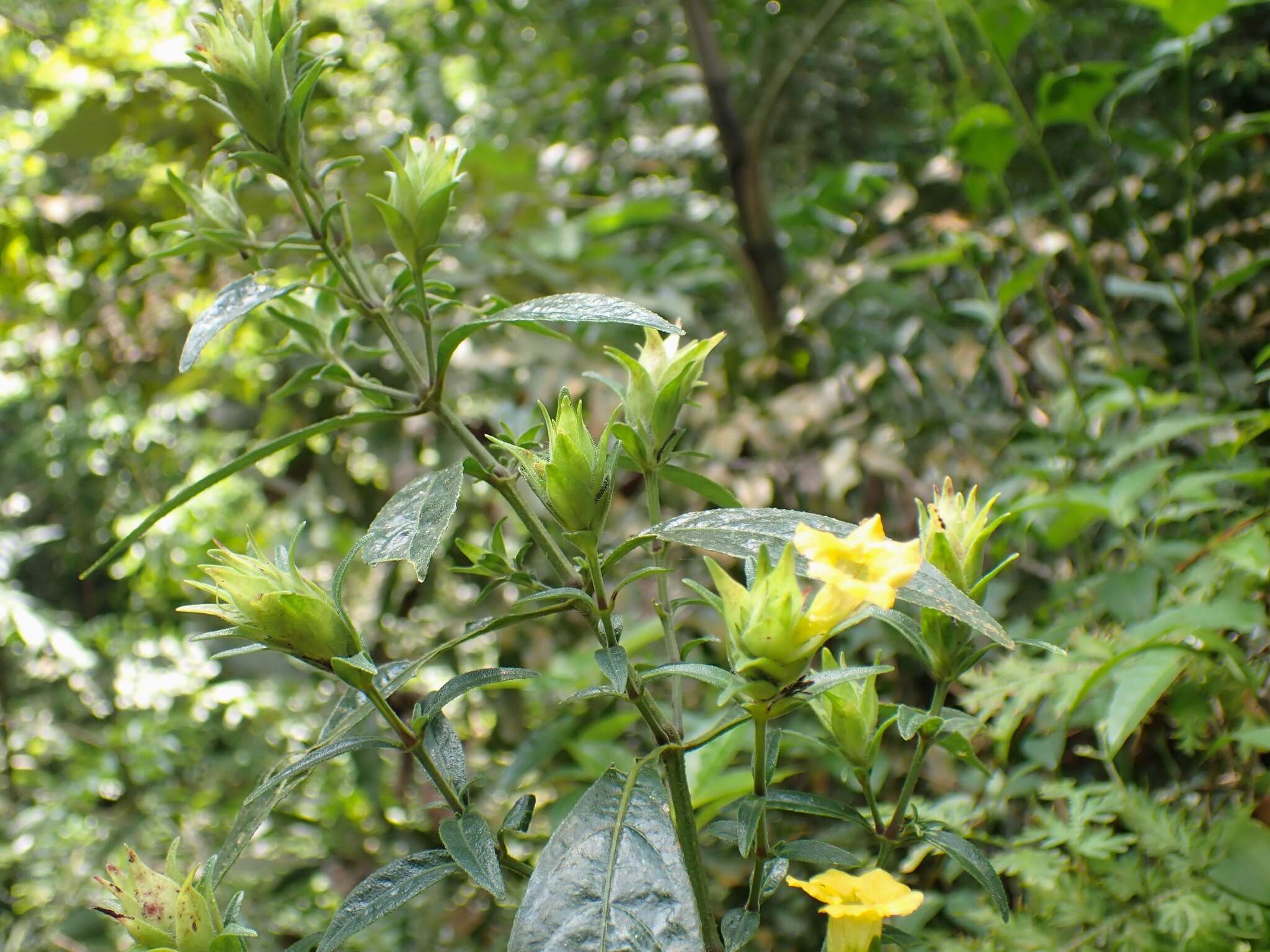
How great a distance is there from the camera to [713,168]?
5.82 feet

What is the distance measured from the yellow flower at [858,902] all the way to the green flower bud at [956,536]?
5.3 inches

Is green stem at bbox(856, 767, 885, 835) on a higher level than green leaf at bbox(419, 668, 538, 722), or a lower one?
lower

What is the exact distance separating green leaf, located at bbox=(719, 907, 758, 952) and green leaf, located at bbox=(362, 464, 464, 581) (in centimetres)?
19

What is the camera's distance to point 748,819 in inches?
14.6

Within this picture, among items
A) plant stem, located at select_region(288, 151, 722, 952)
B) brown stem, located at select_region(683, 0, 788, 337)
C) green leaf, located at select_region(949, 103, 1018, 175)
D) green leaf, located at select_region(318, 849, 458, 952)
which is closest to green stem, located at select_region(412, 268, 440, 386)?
plant stem, located at select_region(288, 151, 722, 952)

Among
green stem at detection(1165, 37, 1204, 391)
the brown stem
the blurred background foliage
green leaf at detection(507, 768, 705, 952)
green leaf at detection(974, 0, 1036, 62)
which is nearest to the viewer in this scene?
green leaf at detection(507, 768, 705, 952)

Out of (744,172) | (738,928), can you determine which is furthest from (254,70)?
(744,172)

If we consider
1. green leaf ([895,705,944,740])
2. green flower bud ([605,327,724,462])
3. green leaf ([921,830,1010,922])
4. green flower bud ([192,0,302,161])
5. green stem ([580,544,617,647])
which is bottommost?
green leaf ([921,830,1010,922])

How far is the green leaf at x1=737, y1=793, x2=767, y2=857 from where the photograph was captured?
14.2 inches

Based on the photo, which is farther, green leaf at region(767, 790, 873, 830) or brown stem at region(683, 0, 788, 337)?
brown stem at region(683, 0, 788, 337)

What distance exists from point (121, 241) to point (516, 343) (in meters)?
0.70

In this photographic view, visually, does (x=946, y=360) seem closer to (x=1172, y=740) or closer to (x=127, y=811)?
(x=1172, y=740)

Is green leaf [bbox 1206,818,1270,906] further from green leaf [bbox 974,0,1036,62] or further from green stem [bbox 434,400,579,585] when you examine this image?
green leaf [bbox 974,0,1036,62]

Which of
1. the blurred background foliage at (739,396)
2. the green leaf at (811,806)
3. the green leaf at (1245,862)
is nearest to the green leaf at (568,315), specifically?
the green leaf at (811,806)
